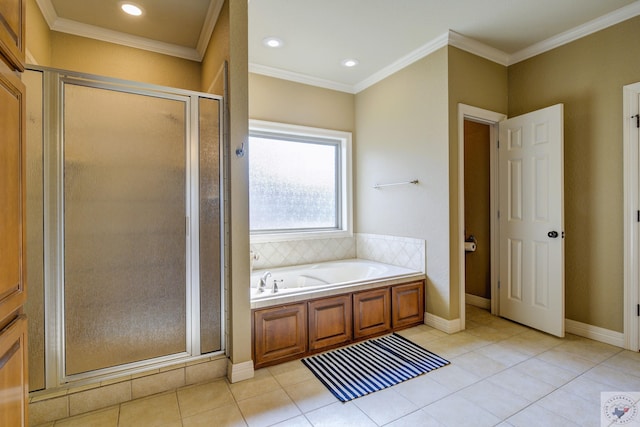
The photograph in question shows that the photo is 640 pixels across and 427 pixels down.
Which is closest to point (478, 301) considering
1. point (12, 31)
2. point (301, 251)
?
point (301, 251)

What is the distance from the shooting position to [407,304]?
10.0 ft

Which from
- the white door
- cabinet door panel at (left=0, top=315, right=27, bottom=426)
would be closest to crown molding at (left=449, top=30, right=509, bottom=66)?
the white door

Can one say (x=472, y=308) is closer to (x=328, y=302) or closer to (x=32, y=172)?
(x=328, y=302)

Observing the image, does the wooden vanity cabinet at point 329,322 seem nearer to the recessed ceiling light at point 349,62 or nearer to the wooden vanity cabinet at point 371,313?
the wooden vanity cabinet at point 371,313

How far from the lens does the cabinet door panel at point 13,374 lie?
83 cm

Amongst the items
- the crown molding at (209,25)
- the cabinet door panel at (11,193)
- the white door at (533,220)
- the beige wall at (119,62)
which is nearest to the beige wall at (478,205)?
the white door at (533,220)

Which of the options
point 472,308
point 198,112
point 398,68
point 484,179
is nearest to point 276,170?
point 198,112

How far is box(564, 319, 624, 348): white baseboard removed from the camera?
8.42 feet

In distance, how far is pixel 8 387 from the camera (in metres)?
0.86

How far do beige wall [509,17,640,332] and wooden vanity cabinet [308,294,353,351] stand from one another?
83.4 inches

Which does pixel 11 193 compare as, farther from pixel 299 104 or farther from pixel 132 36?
pixel 299 104

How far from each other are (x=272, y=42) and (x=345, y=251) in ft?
8.17

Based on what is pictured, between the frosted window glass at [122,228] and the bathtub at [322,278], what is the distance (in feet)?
2.22

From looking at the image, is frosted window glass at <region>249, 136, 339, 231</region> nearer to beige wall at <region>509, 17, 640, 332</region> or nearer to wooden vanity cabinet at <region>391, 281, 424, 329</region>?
wooden vanity cabinet at <region>391, 281, 424, 329</region>
